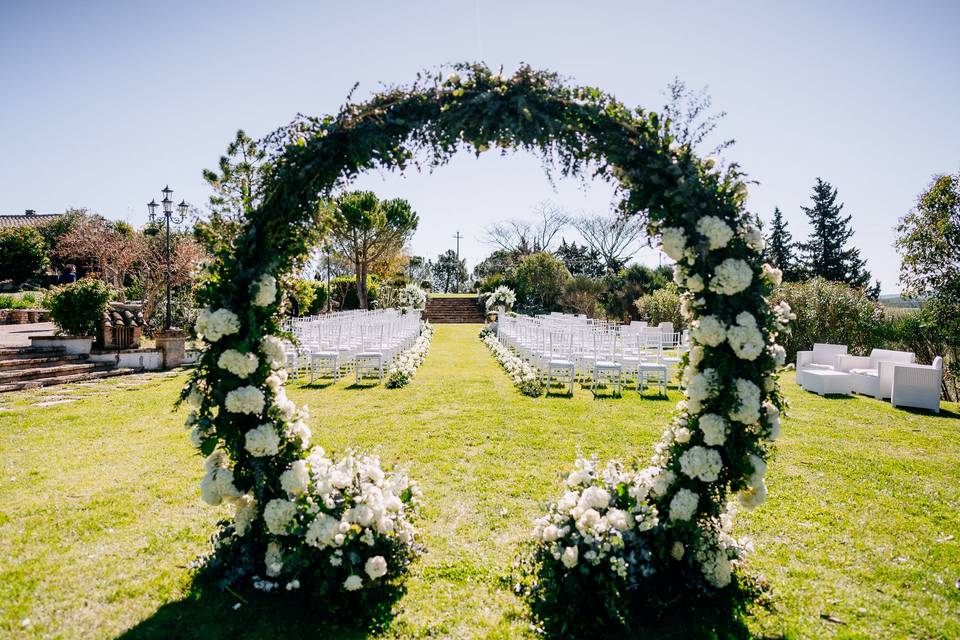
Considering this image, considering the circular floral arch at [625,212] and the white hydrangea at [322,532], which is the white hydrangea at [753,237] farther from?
the white hydrangea at [322,532]

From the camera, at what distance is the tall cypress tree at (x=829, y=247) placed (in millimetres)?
34281

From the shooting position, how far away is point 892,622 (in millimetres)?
2852

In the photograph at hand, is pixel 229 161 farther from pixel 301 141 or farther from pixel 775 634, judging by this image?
pixel 775 634

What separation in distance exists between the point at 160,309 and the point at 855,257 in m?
41.5

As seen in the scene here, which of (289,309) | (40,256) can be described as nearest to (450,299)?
(40,256)

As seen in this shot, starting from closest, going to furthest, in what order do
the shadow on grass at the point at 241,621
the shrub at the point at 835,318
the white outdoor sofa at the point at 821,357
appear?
the shadow on grass at the point at 241,621
the white outdoor sofa at the point at 821,357
the shrub at the point at 835,318

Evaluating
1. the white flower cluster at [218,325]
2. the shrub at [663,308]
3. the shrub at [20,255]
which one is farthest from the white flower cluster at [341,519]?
the shrub at [20,255]

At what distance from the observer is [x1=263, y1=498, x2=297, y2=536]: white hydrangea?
2936 mm

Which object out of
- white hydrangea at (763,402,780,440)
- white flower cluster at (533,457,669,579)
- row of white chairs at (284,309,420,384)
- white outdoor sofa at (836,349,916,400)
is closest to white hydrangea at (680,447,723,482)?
white flower cluster at (533,457,669,579)

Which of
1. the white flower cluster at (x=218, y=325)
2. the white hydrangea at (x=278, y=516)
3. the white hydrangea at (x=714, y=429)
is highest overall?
the white flower cluster at (x=218, y=325)

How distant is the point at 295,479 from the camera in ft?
10.0

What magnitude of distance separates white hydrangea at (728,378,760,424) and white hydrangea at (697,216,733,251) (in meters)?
0.83

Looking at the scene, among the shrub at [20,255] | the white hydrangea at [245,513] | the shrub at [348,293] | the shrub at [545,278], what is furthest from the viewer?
the shrub at [348,293]

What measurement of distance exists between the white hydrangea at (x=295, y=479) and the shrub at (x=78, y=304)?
407 inches
